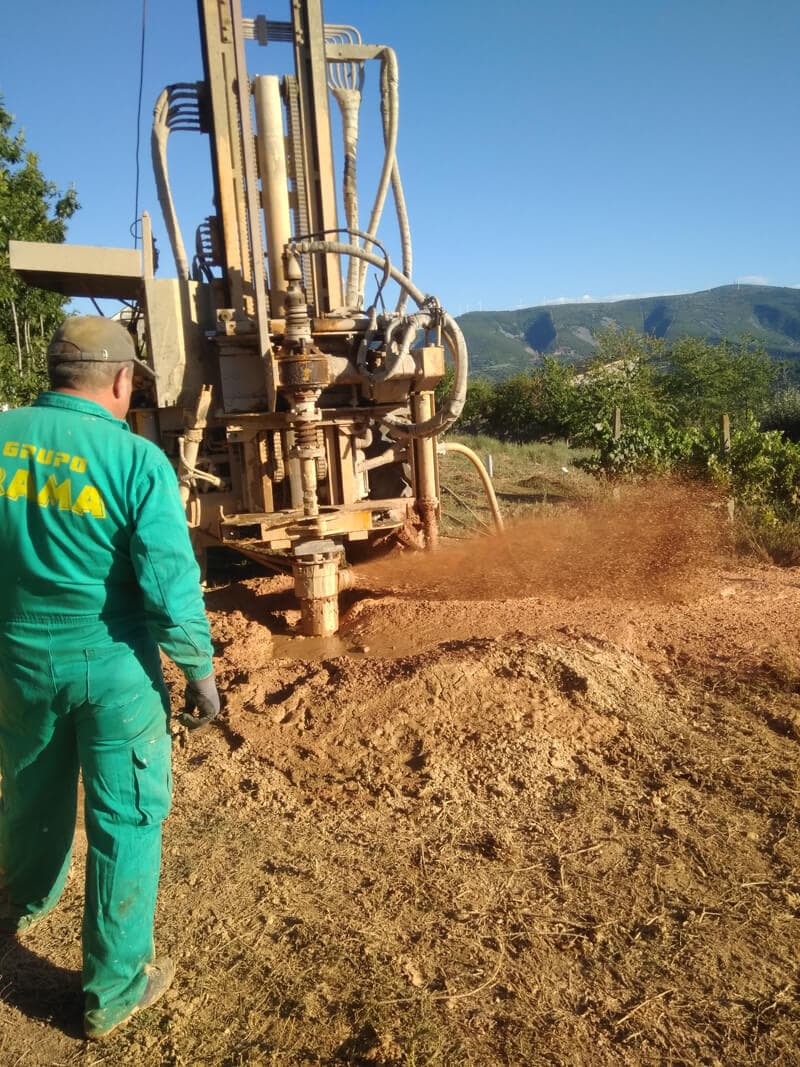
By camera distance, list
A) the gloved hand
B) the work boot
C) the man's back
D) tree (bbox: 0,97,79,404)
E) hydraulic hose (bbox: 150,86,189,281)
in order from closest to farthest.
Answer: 1. the man's back
2. the work boot
3. the gloved hand
4. hydraulic hose (bbox: 150,86,189,281)
5. tree (bbox: 0,97,79,404)

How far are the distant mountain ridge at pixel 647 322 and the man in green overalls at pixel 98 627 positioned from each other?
138m

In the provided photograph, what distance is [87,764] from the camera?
2.30m

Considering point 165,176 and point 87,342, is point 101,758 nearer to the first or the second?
point 87,342

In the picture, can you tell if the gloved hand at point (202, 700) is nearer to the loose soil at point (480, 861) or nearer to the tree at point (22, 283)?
the loose soil at point (480, 861)

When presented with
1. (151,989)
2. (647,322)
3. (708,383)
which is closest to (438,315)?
(151,989)

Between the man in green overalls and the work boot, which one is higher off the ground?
the man in green overalls

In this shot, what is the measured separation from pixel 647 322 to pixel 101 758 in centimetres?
19088

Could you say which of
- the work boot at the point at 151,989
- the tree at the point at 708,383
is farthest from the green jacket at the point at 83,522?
the tree at the point at 708,383

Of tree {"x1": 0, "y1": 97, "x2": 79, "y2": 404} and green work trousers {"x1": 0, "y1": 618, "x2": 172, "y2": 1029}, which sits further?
tree {"x1": 0, "y1": 97, "x2": 79, "y2": 404}

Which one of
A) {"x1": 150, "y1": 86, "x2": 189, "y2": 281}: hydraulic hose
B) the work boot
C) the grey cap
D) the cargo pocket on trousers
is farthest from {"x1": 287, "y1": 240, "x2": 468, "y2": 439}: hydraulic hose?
the work boot

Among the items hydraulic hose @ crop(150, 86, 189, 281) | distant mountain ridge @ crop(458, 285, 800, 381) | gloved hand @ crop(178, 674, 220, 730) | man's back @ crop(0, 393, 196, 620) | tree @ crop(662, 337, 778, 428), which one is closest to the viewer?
man's back @ crop(0, 393, 196, 620)

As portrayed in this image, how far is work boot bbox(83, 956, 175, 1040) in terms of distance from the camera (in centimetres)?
232

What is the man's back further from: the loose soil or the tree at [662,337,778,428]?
the tree at [662,337,778,428]

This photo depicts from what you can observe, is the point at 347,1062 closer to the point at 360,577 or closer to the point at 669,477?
the point at 360,577
